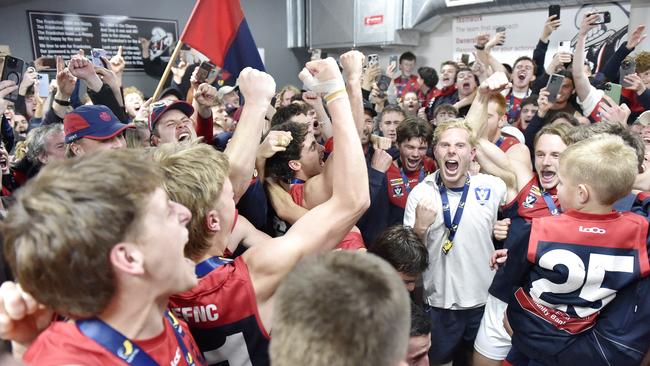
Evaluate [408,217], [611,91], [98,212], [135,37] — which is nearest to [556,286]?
[408,217]

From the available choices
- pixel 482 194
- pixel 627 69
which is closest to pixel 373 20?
pixel 627 69

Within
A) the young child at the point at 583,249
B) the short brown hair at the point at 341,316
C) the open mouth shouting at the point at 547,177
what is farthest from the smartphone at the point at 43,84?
the short brown hair at the point at 341,316

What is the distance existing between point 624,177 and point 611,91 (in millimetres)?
2652

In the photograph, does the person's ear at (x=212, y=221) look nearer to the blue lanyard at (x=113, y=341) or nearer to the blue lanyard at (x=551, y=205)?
the blue lanyard at (x=113, y=341)

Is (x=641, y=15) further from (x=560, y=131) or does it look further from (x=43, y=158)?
(x=43, y=158)

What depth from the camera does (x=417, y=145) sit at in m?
3.56

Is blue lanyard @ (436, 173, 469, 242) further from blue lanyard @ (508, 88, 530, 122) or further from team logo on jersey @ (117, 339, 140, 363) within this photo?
blue lanyard @ (508, 88, 530, 122)

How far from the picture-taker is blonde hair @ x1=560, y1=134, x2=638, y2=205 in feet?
6.06

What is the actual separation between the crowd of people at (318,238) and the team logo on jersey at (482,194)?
0.01 meters

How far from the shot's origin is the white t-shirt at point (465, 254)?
107 inches

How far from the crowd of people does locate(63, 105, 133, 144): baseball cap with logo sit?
0.4 inches

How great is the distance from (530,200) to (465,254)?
0.57 m

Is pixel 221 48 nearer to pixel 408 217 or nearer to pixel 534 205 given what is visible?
pixel 408 217

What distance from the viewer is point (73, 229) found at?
0.94 m
